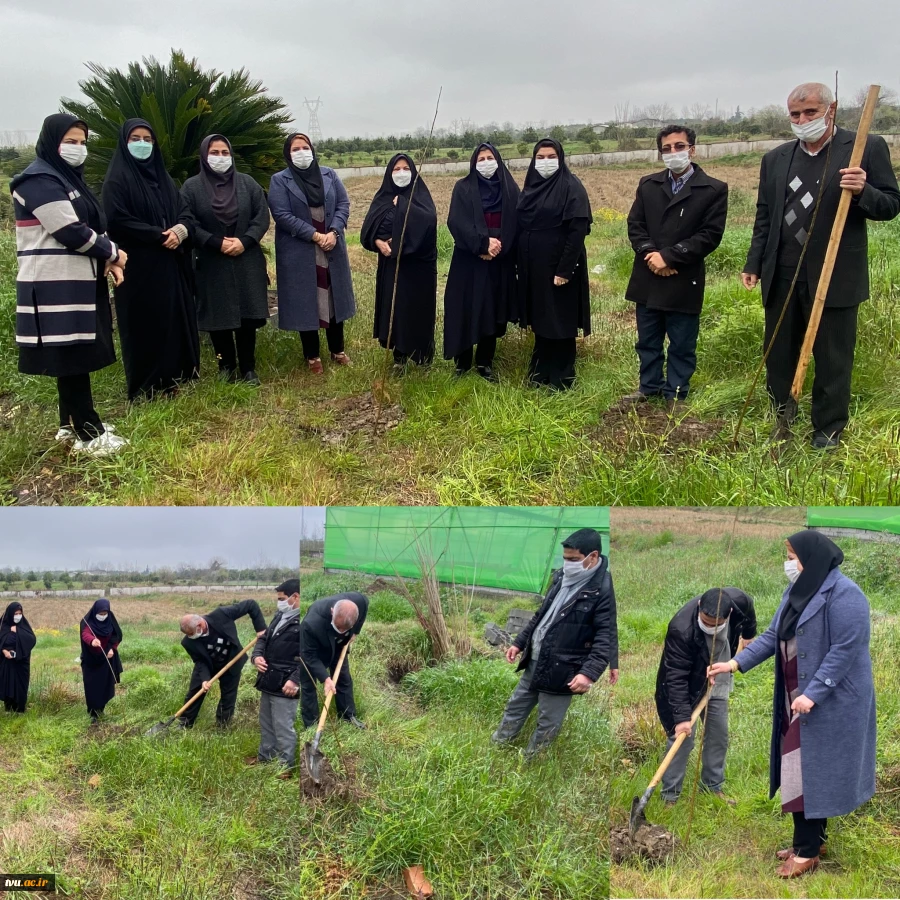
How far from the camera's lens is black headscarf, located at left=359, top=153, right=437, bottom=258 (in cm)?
498

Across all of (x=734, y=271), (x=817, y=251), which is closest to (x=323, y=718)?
(x=817, y=251)

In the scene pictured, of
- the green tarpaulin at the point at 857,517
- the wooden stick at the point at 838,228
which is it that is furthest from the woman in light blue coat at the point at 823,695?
the wooden stick at the point at 838,228

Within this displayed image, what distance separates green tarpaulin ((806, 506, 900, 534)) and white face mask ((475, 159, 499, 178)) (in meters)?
2.88

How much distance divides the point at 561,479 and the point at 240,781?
6.29 feet

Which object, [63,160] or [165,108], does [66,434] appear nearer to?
[63,160]

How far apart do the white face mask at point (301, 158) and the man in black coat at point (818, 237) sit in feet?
8.86

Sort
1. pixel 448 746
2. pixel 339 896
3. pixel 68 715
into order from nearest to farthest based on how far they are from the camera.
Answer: pixel 339 896 → pixel 448 746 → pixel 68 715

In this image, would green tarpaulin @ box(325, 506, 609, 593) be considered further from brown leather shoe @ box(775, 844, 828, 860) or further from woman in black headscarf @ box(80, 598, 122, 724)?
brown leather shoe @ box(775, 844, 828, 860)

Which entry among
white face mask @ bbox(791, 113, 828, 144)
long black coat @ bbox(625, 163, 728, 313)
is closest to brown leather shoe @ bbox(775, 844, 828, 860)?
long black coat @ bbox(625, 163, 728, 313)

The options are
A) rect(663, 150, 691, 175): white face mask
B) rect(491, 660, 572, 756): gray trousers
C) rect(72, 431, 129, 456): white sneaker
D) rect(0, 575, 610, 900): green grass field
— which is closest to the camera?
rect(0, 575, 610, 900): green grass field

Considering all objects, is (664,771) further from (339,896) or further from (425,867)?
(339,896)

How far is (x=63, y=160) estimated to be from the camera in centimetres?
372

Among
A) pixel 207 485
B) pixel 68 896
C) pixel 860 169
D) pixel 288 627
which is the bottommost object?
pixel 68 896

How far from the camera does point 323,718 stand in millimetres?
3039
